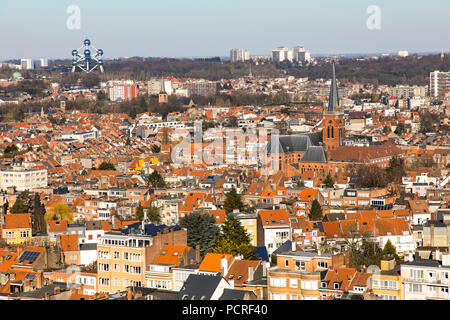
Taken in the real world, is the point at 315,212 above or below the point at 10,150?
above

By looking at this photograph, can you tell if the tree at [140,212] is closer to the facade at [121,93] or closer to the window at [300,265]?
the window at [300,265]

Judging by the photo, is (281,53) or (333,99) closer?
(333,99)

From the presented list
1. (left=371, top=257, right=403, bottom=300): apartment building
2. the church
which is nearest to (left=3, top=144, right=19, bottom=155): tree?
the church

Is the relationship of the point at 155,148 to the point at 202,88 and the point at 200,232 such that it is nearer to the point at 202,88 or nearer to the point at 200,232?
the point at 200,232

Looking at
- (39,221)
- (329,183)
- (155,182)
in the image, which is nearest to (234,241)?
(39,221)

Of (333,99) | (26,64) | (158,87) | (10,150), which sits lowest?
(10,150)

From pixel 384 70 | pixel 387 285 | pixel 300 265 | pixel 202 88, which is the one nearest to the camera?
pixel 387 285

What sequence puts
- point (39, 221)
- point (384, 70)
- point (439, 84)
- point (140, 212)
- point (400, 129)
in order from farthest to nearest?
1. point (384, 70)
2. point (439, 84)
3. point (400, 129)
4. point (140, 212)
5. point (39, 221)
